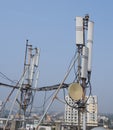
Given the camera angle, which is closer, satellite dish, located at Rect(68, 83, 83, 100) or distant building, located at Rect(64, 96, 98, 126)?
satellite dish, located at Rect(68, 83, 83, 100)

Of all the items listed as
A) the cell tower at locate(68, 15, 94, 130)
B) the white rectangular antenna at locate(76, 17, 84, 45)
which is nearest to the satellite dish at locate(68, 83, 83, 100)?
the cell tower at locate(68, 15, 94, 130)

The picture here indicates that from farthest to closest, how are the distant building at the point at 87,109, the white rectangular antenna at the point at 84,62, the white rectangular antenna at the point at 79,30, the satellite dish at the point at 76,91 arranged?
1. the distant building at the point at 87,109
2. the white rectangular antenna at the point at 79,30
3. the white rectangular antenna at the point at 84,62
4. the satellite dish at the point at 76,91

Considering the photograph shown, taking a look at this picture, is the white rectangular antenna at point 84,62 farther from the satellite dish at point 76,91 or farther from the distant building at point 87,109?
the distant building at point 87,109

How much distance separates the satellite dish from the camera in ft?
38.2

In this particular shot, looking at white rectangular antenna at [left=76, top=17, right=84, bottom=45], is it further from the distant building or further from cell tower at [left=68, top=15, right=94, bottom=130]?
the distant building

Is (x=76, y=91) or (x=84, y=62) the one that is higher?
(x=84, y=62)

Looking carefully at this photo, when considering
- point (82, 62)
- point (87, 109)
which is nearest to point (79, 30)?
point (82, 62)

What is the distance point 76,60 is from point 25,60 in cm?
1242

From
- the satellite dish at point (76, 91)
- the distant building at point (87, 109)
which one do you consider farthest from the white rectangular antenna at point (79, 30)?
the distant building at point (87, 109)

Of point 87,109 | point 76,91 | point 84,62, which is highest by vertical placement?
point 84,62

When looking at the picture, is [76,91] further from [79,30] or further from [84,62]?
[79,30]

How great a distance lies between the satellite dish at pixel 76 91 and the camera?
38.2 feet

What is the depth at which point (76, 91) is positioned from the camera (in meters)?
11.7

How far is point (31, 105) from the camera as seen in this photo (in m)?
24.3
